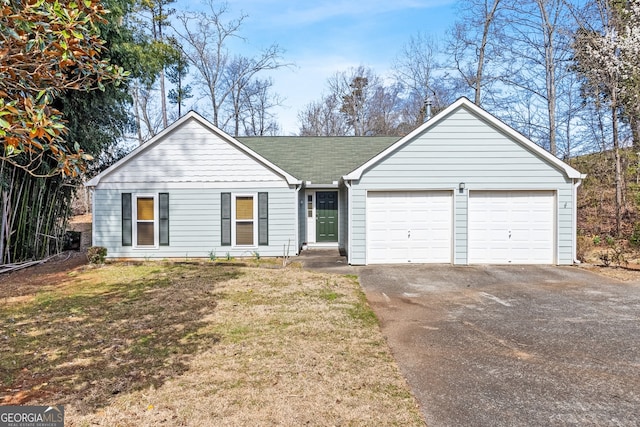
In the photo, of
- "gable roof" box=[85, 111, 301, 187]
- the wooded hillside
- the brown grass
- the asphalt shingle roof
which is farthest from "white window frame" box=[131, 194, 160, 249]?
the wooded hillside

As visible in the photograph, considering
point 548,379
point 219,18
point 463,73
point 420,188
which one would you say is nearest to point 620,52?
point 463,73

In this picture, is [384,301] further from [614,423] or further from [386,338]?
[614,423]

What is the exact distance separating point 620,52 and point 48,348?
815 inches

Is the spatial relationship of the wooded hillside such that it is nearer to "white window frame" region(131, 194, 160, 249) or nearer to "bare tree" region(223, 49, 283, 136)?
"white window frame" region(131, 194, 160, 249)

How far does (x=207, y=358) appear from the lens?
4.30 meters

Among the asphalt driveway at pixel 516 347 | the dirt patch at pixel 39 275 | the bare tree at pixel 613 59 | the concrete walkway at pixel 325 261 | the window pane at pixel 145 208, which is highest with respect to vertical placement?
the bare tree at pixel 613 59

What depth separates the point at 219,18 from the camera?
87.0ft

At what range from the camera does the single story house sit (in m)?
10.4

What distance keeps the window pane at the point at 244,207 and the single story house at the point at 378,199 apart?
0.10 ft

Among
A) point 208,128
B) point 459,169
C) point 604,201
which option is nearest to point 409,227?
point 459,169

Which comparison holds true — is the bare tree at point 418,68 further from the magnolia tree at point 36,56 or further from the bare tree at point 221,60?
the magnolia tree at point 36,56

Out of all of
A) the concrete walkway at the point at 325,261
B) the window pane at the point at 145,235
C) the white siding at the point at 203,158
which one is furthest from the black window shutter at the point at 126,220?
the concrete walkway at the point at 325,261

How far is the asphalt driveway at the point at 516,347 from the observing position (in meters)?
3.27

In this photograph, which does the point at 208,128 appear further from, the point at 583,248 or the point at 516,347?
the point at 583,248
